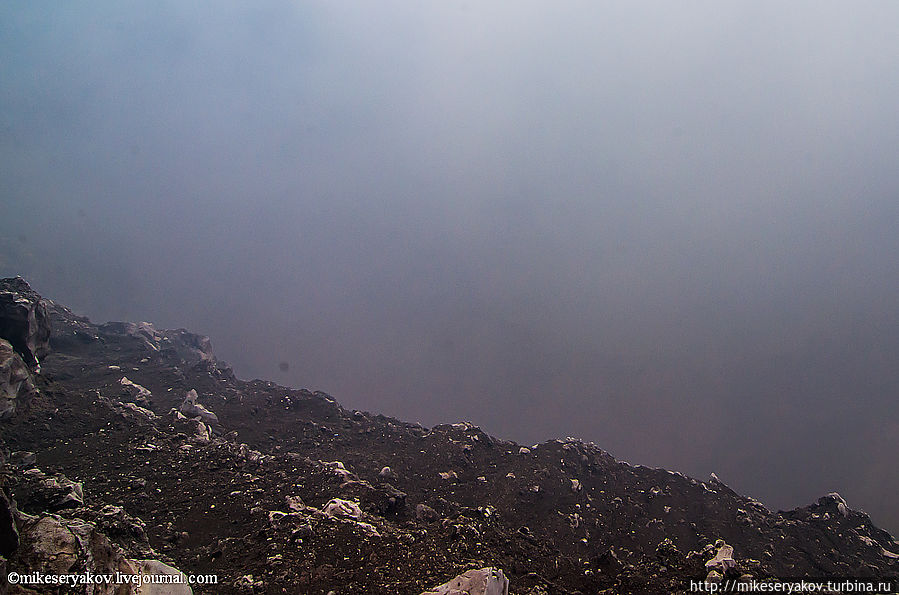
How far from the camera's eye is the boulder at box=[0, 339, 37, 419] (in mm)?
24188

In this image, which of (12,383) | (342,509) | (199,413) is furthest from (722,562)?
(12,383)

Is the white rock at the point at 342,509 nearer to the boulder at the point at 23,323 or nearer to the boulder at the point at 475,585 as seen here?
the boulder at the point at 475,585

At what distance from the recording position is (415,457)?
110 ft

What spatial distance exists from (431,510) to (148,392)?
1281 inches

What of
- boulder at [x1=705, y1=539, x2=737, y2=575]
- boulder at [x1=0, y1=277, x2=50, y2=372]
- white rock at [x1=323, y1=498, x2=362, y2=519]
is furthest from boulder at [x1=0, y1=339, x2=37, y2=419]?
boulder at [x1=705, y1=539, x2=737, y2=575]

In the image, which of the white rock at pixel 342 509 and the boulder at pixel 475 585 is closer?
the boulder at pixel 475 585

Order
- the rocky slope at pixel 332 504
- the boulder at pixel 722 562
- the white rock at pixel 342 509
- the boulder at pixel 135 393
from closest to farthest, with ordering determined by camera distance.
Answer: the rocky slope at pixel 332 504, the boulder at pixel 722 562, the white rock at pixel 342 509, the boulder at pixel 135 393

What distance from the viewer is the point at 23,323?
93.2 ft

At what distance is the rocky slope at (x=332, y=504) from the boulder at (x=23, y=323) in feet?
0.58

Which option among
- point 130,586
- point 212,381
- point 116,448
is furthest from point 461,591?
point 212,381

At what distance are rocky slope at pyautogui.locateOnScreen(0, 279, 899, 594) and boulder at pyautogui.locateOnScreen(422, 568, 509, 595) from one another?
1.63m

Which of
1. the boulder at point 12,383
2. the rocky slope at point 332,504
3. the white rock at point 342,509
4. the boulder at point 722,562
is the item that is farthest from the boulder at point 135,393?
the boulder at point 722,562

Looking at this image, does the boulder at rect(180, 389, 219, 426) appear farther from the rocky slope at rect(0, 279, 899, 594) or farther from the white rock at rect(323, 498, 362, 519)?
the white rock at rect(323, 498, 362, 519)

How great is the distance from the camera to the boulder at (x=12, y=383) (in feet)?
79.4
